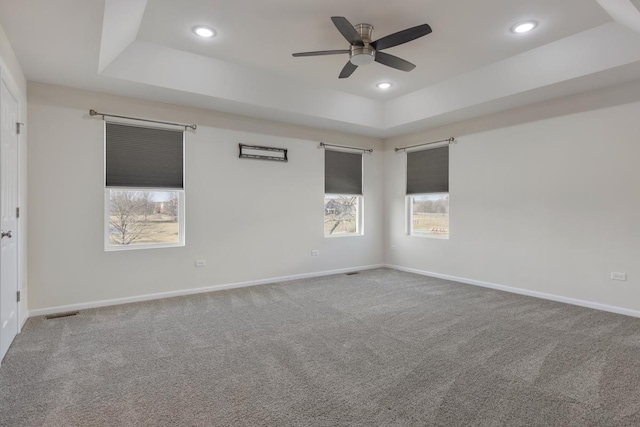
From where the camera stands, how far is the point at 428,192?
596cm

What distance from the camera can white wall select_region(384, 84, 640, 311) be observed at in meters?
3.87

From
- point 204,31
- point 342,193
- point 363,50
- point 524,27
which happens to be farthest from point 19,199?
point 524,27

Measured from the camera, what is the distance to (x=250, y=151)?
5.17 metres

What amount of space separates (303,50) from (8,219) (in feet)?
11.0

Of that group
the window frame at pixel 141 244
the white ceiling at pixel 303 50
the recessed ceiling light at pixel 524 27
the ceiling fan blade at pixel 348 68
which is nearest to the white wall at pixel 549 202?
the white ceiling at pixel 303 50

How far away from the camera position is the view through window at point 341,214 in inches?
243

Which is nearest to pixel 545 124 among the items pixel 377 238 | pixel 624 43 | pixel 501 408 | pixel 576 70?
pixel 576 70

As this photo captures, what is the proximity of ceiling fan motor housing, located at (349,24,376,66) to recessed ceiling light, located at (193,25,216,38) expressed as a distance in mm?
→ 1476

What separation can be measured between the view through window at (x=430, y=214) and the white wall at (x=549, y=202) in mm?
201

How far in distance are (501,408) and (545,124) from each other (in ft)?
12.7

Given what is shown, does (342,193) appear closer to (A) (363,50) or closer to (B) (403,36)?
(A) (363,50)

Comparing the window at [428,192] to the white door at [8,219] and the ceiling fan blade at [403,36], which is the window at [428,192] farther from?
the white door at [8,219]

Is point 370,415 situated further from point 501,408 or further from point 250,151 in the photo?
point 250,151

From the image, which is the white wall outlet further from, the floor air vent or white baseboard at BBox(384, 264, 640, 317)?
the floor air vent
